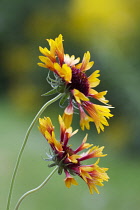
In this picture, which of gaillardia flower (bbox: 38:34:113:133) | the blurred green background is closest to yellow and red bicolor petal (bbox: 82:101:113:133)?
gaillardia flower (bbox: 38:34:113:133)

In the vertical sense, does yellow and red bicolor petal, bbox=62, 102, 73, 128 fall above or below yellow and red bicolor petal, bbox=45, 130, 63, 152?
above

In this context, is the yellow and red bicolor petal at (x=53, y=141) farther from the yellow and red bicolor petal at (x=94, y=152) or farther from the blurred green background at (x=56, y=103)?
the blurred green background at (x=56, y=103)

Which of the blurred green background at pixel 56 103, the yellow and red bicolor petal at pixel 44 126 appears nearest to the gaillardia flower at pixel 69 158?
the yellow and red bicolor petal at pixel 44 126

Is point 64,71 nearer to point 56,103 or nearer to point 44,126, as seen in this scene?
point 44,126

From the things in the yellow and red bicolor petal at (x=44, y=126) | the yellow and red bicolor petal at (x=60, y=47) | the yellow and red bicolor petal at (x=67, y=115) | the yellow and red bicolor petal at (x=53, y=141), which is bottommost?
the yellow and red bicolor petal at (x=53, y=141)

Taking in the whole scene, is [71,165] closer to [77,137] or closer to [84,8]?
[77,137]

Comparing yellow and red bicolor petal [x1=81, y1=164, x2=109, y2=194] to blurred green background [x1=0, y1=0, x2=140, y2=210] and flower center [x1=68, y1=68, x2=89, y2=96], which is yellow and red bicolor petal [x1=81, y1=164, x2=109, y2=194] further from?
blurred green background [x1=0, y1=0, x2=140, y2=210]
